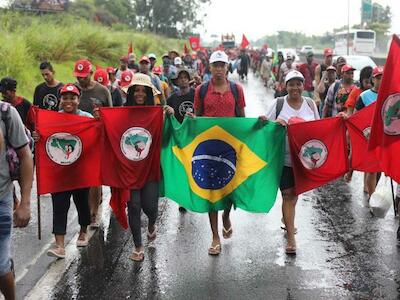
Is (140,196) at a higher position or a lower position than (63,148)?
lower

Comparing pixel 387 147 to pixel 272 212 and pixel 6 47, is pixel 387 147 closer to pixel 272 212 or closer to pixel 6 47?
→ pixel 272 212

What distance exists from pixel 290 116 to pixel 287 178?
0.65 metres

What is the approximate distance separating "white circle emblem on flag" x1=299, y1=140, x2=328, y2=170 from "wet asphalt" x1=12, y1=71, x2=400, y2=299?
A: 90cm

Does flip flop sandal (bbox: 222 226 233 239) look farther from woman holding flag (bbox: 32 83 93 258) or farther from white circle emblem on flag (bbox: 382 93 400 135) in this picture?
white circle emblem on flag (bbox: 382 93 400 135)

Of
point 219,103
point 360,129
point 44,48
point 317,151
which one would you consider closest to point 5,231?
point 219,103

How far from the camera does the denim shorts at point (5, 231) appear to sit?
415 cm

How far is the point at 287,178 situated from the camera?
626cm

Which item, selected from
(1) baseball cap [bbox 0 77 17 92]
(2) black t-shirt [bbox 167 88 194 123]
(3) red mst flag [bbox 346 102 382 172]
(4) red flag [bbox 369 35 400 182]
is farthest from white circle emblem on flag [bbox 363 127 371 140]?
(1) baseball cap [bbox 0 77 17 92]

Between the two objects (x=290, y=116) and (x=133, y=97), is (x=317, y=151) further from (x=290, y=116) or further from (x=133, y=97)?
(x=133, y=97)

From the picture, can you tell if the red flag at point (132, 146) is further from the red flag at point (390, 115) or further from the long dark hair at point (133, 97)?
the red flag at point (390, 115)

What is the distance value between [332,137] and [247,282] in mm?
1905

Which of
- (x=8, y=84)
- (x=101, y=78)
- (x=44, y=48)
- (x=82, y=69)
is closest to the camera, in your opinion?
(x=8, y=84)

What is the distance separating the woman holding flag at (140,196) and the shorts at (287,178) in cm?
133

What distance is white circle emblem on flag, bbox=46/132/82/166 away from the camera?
6250mm
